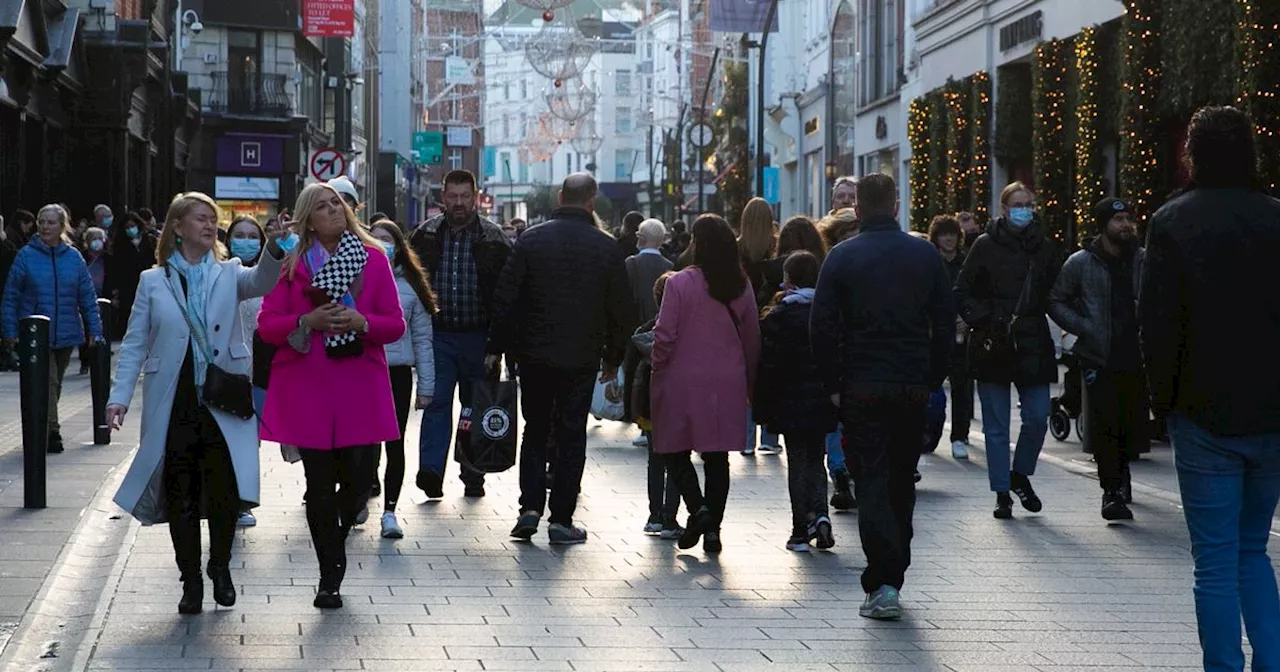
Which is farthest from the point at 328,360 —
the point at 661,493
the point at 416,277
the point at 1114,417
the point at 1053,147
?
the point at 1053,147

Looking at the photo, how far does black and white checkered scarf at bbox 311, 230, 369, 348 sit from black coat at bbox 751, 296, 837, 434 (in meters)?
2.80

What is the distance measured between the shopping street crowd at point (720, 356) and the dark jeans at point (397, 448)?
2 centimetres

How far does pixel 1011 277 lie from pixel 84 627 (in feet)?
20.3

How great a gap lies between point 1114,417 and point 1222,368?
5.87 m

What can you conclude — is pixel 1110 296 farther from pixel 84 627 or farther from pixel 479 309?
pixel 84 627

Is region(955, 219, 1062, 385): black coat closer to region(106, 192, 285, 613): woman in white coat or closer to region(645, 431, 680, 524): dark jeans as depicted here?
region(645, 431, 680, 524): dark jeans

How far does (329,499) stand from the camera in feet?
29.4

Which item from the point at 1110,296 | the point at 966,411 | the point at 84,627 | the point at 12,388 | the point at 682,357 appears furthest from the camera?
the point at 12,388

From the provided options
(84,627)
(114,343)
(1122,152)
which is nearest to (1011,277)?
(84,627)

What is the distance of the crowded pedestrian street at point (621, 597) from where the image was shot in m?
7.80

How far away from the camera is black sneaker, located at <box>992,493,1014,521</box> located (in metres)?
12.2

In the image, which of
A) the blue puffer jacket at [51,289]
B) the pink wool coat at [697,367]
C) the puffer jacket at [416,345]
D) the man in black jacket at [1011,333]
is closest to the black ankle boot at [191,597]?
the puffer jacket at [416,345]

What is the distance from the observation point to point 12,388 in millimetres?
22750

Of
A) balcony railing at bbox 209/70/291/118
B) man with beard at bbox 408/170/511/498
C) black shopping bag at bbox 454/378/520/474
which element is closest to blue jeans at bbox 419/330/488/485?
man with beard at bbox 408/170/511/498
